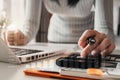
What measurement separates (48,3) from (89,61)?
593 mm

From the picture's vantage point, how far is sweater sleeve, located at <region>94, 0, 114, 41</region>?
2.41ft

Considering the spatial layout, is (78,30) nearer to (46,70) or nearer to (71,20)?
(71,20)

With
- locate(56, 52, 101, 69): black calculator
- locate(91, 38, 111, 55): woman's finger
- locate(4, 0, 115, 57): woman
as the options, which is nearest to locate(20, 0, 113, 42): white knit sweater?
locate(4, 0, 115, 57): woman

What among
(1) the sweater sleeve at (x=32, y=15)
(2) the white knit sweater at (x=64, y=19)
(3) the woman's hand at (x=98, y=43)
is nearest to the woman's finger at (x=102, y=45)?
(3) the woman's hand at (x=98, y=43)

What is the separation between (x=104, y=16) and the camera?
2.43 feet

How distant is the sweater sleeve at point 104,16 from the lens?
0.73m

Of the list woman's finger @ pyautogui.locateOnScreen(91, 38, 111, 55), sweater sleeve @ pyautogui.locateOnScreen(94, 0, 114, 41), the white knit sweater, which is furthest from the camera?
the white knit sweater

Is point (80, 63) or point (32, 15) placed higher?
point (32, 15)

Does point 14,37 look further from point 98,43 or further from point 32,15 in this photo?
point 98,43

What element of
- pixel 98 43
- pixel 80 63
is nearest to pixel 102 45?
pixel 98 43

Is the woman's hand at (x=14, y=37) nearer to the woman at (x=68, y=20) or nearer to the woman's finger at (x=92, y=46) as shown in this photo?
the woman at (x=68, y=20)

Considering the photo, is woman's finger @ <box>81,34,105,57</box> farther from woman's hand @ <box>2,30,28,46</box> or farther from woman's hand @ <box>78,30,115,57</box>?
woman's hand @ <box>2,30,28,46</box>

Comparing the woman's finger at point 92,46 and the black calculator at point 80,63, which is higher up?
the woman's finger at point 92,46

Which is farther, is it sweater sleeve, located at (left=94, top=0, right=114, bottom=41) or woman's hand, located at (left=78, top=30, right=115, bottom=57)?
sweater sleeve, located at (left=94, top=0, right=114, bottom=41)
